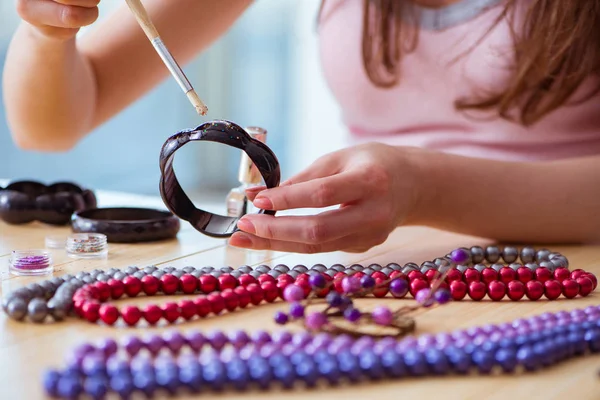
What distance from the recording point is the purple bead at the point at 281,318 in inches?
23.5

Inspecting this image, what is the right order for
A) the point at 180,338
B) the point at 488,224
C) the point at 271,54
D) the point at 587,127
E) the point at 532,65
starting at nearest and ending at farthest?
the point at 180,338, the point at 488,224, the point at 532,65, the point at 587,127, the point at 271,54

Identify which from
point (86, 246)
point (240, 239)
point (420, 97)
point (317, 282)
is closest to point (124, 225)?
point (86, 246)

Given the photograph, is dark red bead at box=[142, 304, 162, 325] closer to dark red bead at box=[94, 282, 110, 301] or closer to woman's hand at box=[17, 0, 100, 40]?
dark red bead at box=[94, 282, 110, 301]

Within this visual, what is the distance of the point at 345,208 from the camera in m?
0.75

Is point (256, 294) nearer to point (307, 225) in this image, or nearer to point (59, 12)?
point (307, 225)

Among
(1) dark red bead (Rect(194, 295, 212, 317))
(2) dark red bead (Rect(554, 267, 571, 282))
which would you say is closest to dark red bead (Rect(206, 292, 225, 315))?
(1) dark red bead (Rect(194, 295, 212, 317))

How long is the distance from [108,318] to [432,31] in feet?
2.47

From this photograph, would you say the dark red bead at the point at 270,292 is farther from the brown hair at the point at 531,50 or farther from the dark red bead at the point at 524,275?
the brown hair at the point at 531,50

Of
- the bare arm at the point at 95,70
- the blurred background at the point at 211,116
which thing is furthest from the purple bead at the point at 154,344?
the blurred background at the point at 211,116

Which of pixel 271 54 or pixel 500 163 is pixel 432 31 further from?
pixel 271 54

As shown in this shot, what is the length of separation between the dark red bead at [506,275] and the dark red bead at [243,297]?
0.77ft

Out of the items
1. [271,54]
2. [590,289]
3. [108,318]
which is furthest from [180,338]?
[271,54]

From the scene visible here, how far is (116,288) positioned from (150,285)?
0.03m

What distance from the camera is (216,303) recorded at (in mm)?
630
